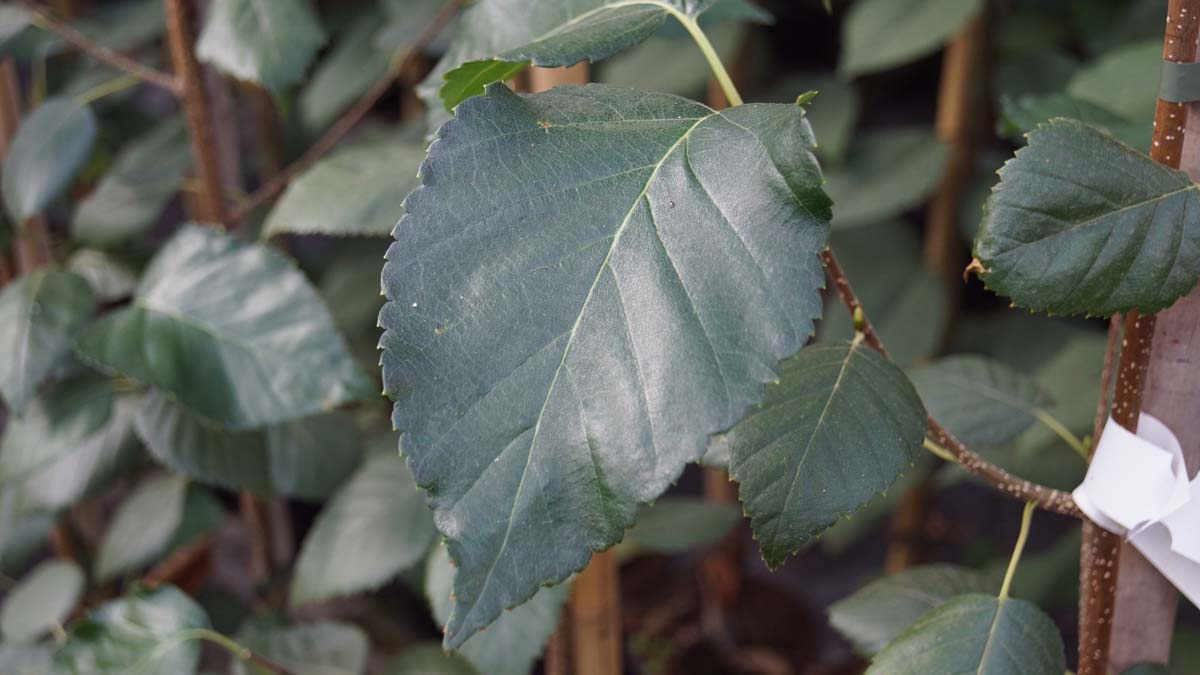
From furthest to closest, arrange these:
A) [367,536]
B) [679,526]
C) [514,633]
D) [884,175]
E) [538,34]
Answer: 1. [884,175]
2. [679,526]
3. [367,536]
4. [514,633]
5. [538,34]

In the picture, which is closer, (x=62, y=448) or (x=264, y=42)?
(x=264, y=42)

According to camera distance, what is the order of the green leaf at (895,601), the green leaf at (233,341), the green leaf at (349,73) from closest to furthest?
the green leaf at (895,601), the green leaf at (233,341), the green leaf at (349,73)

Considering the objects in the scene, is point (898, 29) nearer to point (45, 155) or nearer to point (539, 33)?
point (539, 33)

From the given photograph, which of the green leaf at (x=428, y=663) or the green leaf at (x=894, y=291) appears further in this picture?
the green leaf at (x=894, y=291)

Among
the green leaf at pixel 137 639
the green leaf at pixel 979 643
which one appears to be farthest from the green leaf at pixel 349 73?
the green leaf at pixel 979 643

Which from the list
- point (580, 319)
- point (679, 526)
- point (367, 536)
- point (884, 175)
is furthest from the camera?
point (884, 175)

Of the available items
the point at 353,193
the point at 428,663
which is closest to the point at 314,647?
the point at 428,663

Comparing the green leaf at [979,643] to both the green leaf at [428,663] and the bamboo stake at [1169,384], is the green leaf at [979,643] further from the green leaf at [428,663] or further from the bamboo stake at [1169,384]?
the green leaf at [428,663]
